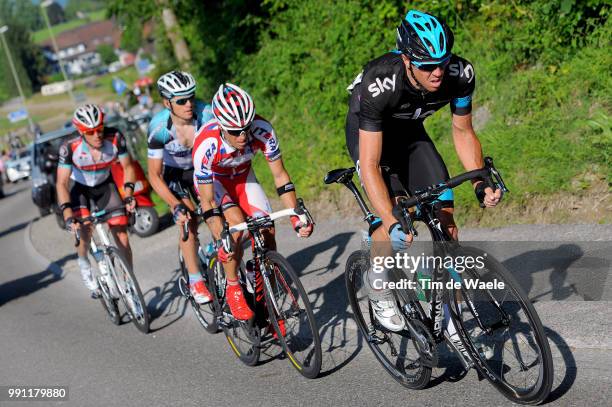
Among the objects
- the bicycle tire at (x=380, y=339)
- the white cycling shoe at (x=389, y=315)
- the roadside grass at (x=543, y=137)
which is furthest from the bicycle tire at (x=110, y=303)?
the white cycling shoe at (x=389, y=315)

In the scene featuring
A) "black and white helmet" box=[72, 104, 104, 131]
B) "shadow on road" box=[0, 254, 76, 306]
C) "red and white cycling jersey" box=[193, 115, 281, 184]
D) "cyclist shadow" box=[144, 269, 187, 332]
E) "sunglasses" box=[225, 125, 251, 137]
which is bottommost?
"shadow on road" box=[0, 254, 76, 306]

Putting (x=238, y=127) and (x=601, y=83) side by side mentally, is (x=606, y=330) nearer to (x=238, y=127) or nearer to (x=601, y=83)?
(x=238, y=127)

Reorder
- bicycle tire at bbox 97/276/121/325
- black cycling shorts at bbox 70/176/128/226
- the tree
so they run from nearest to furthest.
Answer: bicycle tire at bbox 97/276/121/325
black cycling shorts at bbox 70/176/128/226
the tree

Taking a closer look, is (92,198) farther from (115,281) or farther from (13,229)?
(13,229)

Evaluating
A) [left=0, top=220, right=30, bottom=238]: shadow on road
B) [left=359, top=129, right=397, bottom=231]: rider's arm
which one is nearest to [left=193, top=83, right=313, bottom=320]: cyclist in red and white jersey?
[left=359, top=129, right=397, bottom=231]: rider's arm

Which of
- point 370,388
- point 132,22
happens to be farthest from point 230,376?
point 132,22

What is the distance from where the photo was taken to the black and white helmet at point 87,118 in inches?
325

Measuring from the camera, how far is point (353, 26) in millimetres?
13750

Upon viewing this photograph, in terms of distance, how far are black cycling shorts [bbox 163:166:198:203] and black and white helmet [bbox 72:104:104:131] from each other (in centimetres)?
109

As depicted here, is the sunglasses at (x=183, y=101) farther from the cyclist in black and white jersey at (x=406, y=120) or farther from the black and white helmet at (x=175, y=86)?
the cyclist in black and white jersey at (x=406, y=120)

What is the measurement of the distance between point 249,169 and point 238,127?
3.02 ft

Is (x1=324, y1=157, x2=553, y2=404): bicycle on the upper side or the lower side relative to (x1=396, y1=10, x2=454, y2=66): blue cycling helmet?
lower

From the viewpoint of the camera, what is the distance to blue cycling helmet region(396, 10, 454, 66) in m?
4.25

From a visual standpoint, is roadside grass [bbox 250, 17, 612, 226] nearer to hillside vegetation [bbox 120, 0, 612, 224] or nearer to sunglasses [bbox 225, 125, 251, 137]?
hillside vegetation [bbox 120, 0, 612, 224]
